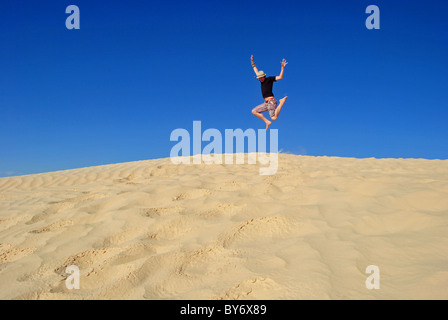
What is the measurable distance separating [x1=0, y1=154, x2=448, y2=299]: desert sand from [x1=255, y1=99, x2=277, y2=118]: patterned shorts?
10.3 ft

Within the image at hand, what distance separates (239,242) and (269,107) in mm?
4780

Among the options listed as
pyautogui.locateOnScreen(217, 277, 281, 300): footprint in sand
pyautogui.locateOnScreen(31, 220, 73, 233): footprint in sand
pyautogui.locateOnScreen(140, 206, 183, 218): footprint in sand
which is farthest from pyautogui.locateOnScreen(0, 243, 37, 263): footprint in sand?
pyautogui.locateOnScreen(217, 277, 281, 300): footprint in sand

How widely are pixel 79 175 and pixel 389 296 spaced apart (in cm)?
762

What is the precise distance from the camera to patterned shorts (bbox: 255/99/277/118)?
6.54 meters

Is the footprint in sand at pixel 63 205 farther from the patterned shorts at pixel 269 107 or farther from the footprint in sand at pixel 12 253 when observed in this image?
the patterned shorts at pixel 269 107

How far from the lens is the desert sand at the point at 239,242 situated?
1.69m

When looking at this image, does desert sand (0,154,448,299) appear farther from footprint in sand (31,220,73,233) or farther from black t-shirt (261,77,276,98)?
black t-shirt (261,77,276,98)

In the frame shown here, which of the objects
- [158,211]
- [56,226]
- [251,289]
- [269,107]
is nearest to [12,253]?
[56,226]

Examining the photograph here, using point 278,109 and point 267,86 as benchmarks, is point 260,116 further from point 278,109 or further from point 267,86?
point 267,86

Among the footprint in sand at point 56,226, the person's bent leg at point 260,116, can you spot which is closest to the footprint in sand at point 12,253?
the footprint in sand at point 56,226

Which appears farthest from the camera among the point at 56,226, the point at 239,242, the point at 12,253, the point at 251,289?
the point at 56,226

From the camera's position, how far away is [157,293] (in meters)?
1.74

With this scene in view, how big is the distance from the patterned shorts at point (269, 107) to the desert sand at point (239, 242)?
10.3 ft

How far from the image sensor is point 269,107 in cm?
657
